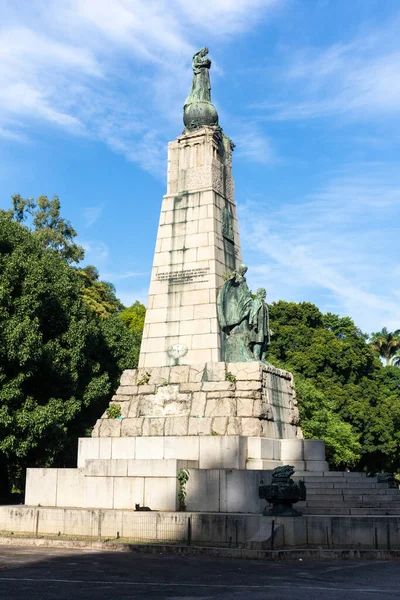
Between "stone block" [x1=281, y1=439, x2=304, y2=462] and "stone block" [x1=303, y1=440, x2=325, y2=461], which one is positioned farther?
"stone block" [x1=303, y1=440, x2=325, y2=461]

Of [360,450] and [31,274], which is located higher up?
[31,274]

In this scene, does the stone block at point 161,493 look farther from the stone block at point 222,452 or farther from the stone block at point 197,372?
the stone block at point 197,372

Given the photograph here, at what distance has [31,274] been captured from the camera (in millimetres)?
25359

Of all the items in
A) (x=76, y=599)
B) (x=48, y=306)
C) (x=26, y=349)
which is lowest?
(x=76, y=599)

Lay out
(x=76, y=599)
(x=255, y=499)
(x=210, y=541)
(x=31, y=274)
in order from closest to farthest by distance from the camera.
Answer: (x=76, y=599), (x=210, y=541), (x=255, y=499), (x=31, y=274)

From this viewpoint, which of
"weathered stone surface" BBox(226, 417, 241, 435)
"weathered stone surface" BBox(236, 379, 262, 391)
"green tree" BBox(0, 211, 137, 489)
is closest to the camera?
"weathered stone surface" BBox(226, 417, 241, 435)

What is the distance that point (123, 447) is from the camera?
1862 cm

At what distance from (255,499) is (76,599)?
8.00 meters

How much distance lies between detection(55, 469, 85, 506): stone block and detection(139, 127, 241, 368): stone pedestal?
3.74m

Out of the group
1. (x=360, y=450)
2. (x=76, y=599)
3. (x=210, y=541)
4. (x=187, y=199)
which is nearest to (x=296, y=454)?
(x=210, y=541)

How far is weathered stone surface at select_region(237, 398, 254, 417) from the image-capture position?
720 inches

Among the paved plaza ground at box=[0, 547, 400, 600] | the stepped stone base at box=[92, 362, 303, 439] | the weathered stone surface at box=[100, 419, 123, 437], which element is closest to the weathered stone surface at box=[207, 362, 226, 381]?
the stepped stone base at box=[92, 362, 303, 439]

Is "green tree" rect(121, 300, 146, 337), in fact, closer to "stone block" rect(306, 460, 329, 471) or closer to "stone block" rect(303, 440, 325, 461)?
"stone block" rect(303, 440, 325, 461)

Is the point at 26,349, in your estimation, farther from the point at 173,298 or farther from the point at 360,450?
the point at 360,450
